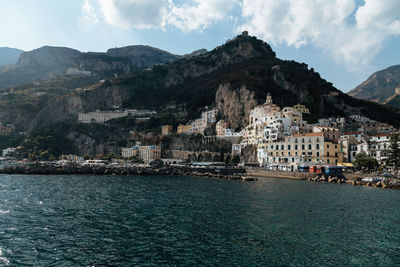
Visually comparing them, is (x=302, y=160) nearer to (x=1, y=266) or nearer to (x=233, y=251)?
(x=233, y=251)

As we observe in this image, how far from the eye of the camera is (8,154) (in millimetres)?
139500

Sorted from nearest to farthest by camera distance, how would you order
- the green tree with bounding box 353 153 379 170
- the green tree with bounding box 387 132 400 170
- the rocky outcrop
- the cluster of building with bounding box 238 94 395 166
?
the green tree with bounding box 387 132 400 170, the green tree with bounding box 353 153 379 170, the cluster of building with bounding box 238 94 395 166, the rocky outcrop

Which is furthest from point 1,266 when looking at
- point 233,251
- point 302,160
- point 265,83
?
point 265,83

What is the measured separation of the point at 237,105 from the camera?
391ft

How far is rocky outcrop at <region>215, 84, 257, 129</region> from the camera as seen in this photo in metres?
115

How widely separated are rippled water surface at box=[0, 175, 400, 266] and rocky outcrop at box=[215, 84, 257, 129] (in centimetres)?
7929

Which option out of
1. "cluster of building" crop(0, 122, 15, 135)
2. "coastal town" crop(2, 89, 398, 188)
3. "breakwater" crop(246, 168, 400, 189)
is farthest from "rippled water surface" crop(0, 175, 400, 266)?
"cluster of building" crop(0, 122, 15, 135)

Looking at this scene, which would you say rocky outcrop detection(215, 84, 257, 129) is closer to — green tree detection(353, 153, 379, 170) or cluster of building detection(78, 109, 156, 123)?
green tree detection(353, 153, 379, 170)

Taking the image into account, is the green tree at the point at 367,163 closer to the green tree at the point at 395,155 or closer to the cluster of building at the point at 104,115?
the green tree at the point at 395,155

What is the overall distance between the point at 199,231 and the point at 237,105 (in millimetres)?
99966

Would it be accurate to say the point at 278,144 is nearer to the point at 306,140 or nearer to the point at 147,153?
the point at 306,140

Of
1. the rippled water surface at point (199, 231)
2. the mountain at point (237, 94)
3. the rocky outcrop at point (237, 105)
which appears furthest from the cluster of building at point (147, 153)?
the rippled water surface at point (199, 231)

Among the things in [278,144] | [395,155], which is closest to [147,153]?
[278,144]

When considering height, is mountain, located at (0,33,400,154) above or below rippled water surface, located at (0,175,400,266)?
above
